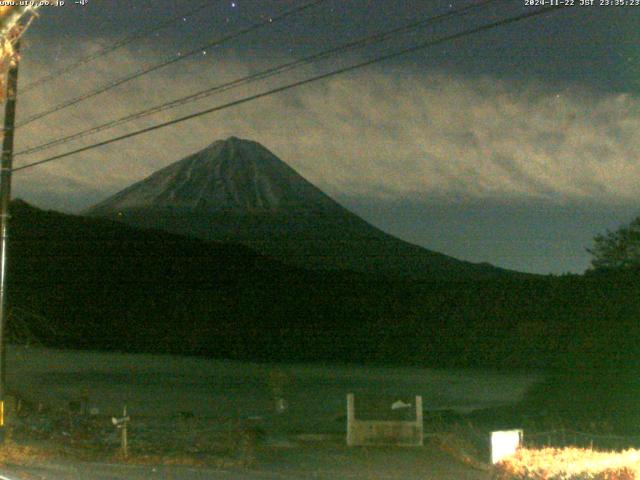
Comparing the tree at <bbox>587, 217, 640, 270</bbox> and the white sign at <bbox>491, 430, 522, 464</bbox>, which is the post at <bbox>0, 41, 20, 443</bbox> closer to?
the white sign at <bbox>491, 430, 522, 464</bbox>

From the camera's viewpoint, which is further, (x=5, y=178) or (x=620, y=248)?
(x=620, y=248)

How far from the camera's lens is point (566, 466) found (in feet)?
32.6

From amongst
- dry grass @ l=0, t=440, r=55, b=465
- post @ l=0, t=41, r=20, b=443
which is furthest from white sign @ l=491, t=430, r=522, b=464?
post @ l=0, t=41, r=20, b=443

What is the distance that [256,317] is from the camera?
54531 mm

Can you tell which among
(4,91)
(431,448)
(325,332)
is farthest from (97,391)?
(4,91)

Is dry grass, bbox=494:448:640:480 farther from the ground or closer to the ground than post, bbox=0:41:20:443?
closer to the ground

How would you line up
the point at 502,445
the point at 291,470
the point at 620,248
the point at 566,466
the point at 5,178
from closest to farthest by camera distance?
the point at 566,466
the point at 502,445
the point at 291,470
the point at 5,178
the point at 620,248

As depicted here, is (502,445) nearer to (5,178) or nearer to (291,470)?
(291,470)

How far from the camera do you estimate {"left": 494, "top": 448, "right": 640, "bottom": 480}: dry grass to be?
30.6 ft

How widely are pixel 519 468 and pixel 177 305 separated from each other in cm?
4804

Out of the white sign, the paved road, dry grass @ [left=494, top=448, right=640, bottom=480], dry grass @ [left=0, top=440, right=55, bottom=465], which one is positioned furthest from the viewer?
dry grass @ [left=0, top=440, right=55, bottom=465]

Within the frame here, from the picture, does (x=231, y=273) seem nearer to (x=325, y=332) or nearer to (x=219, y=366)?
(x=325, y=332)

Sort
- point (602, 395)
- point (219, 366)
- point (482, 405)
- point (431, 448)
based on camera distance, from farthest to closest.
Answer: point (219, 366), point (482, 405), point (602, 395), point (431, 448)

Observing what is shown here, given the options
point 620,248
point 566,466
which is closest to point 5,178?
point 566,466
